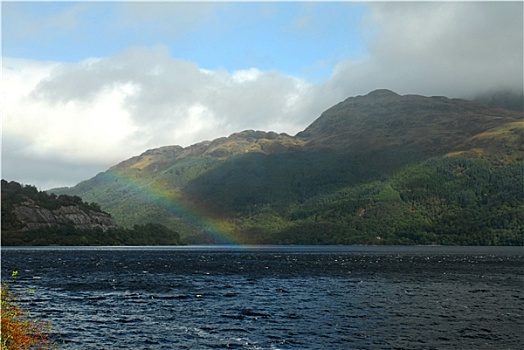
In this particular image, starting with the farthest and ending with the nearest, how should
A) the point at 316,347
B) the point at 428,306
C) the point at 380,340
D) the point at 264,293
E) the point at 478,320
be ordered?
the point at 264,293
the point at 428,306
the point at 478,320
the point at 380,340
the point at 316,347

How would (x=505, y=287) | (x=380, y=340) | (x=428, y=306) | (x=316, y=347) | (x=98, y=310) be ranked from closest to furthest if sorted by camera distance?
(x=316, y=347) → (x=380, y=340) → (x=98, y=310) → (x=428, y=306) → (x=505, y=287)

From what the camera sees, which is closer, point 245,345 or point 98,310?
point 245,345

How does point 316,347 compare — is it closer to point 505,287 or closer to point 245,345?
point 245,345

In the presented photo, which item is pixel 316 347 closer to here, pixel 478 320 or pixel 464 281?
pixel 478 320

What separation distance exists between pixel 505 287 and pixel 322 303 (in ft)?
146

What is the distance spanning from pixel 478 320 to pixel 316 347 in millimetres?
27151

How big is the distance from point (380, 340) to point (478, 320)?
19199 millimetres

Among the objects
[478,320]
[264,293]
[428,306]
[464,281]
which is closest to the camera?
[478,320]

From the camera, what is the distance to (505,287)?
329 feet

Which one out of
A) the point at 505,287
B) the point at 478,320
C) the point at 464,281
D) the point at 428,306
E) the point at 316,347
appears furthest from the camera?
the point at 464,281

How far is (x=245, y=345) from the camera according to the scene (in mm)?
50406

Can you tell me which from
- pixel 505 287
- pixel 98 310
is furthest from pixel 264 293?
pixel 505 287

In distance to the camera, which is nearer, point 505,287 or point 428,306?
point 428,306

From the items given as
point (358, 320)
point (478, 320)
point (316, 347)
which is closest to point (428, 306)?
point (478, 320)
